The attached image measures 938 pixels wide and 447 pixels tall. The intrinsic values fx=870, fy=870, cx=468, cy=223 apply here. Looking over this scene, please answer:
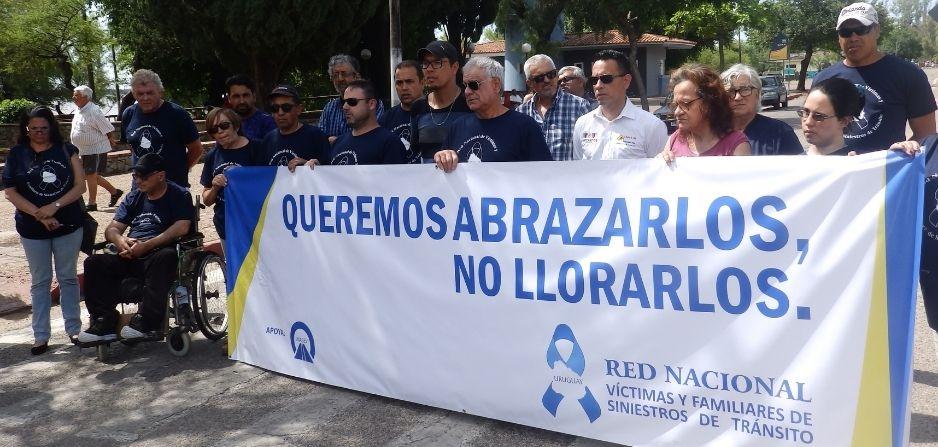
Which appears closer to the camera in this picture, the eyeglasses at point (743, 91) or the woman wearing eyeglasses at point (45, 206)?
the eyeglasses at point (743, 91)

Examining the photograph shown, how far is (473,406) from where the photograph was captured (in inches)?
173

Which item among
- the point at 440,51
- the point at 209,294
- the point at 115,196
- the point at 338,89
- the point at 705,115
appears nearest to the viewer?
the point at 705,115

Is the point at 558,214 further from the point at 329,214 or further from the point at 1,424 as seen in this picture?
the point at 1,424

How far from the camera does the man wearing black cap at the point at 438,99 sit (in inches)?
206

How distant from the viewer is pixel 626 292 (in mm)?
3855

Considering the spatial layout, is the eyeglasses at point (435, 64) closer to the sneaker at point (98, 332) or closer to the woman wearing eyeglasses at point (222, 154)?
the woman wearing eyeglasses at point (222, 154)

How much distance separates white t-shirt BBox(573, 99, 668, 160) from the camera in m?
4.75

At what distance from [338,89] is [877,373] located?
174 inches

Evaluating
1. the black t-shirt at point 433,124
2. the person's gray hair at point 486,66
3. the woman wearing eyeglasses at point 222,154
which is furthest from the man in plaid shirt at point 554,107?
the woman wearing eyeglasses at point 222,154

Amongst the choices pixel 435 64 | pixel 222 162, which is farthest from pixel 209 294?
pixel 435 64

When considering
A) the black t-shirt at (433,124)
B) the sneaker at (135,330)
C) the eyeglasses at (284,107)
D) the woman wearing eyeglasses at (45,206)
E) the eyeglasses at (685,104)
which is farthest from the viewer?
the woman wearing eyeglasses at (45,206)

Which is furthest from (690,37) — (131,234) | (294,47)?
(131,234)

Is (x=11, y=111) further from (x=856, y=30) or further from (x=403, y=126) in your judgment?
(x=856, y=30)

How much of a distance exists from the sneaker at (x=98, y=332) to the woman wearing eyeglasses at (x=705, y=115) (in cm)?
386
